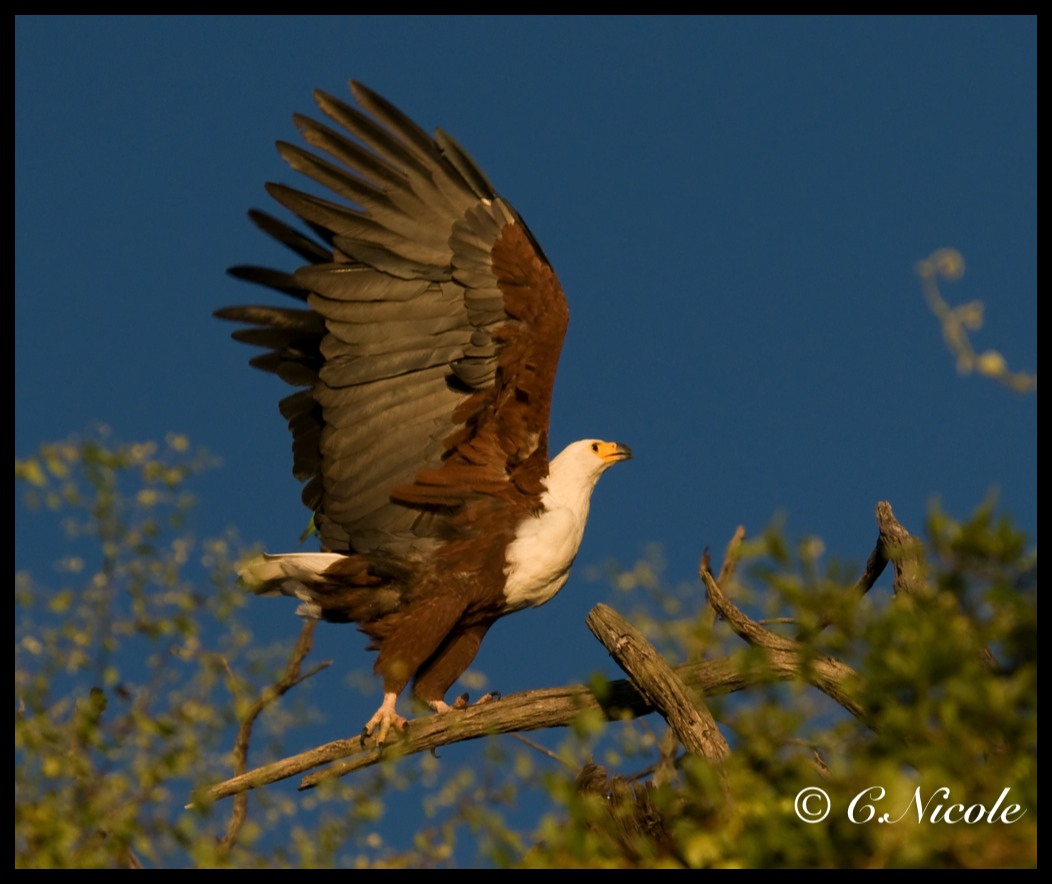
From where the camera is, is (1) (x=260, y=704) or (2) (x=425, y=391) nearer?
(2) (x=425, y=391)

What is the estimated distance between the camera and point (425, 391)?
576 cm

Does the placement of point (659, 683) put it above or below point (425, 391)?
below

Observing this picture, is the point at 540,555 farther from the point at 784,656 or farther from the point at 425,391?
the point at 784,656

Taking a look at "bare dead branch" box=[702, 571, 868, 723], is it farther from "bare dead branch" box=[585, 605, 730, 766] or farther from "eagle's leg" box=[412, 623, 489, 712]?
"eagle's leg" box=[412, 623, 489, 712]

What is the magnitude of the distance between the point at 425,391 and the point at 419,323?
28 centimetres

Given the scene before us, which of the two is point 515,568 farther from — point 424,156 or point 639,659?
point 424,156

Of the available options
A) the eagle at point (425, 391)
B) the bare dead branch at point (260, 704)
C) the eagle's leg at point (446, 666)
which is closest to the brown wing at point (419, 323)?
the eagle at point (425, 391)

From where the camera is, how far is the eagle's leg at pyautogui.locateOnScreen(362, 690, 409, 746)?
5.26 m

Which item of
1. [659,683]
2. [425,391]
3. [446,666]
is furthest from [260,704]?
[659,683]
